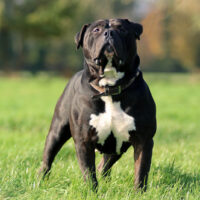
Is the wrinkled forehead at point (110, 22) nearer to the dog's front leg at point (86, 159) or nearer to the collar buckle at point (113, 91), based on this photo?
the collar buckle at point (113, 91)

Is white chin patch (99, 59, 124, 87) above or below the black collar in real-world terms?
above

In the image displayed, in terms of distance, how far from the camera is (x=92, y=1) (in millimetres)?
42000

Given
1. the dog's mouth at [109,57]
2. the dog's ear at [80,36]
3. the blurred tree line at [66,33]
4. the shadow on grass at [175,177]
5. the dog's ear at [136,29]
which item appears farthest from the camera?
the blurred tree line at [66,33]

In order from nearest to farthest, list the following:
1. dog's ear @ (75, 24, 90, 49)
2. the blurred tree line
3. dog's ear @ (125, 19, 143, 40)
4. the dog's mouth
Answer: the dog's mouth → dog's ear @ (125, 19, 143, 40) → dog's ear @ (75, 24, 90, 49) → the blurred tree line

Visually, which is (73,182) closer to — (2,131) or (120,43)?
(120,43)

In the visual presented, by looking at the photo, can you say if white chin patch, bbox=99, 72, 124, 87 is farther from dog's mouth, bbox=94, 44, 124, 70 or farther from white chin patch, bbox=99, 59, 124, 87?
dog's mouth, bbox=94, 44, 124, 70

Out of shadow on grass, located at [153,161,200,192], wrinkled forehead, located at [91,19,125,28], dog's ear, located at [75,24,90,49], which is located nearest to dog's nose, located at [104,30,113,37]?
wrinkled forehead, located at [91,19,125,28]

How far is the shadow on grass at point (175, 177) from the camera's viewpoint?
3.79 m

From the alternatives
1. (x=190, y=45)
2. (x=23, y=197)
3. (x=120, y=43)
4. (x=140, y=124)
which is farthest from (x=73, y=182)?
(x=190, y=45)

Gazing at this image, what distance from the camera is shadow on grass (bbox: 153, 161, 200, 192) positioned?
3794mm

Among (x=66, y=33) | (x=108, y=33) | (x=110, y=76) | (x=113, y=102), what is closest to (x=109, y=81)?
(x=110, y=76)

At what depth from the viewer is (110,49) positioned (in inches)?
130

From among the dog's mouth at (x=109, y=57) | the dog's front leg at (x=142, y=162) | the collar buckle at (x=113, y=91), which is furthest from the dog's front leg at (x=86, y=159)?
the dog's mouth at (x=109, y=57)

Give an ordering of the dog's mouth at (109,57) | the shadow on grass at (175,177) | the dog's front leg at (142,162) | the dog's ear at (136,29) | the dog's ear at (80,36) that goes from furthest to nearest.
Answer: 1. the shadow on grass at (175,177)
2. the dog's ear at (80,36)
3. the dog's ear at (136,29)
4. the dog's front leg at (142,162)
5. the dog's mouth at (109,57)
